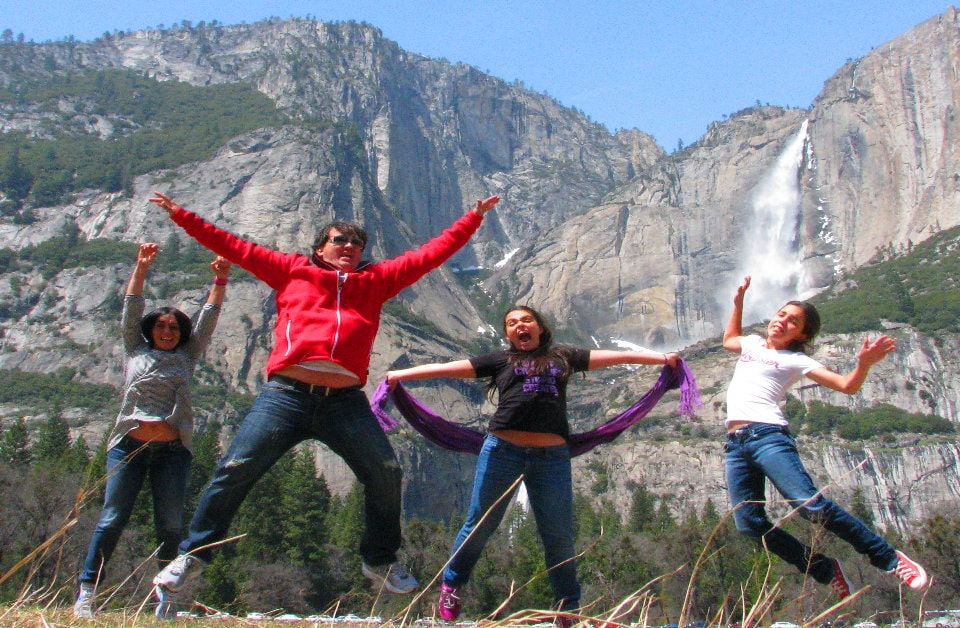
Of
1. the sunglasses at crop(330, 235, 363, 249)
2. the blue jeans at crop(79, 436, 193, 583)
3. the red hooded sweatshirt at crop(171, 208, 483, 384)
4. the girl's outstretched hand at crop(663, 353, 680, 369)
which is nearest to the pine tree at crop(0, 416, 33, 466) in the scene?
the blue jeans at crop(79, 436, 193, 583)

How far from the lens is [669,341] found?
132000mm

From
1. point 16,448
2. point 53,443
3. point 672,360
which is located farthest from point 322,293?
point 53,443

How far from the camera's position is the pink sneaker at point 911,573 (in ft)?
14.3

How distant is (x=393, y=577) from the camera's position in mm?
5188

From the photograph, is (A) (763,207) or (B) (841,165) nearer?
(B) (841,165)

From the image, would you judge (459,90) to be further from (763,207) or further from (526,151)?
(763,207)

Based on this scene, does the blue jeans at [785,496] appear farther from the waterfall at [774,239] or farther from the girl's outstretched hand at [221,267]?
the waterfall at [774,239]

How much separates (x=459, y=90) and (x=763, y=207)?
271 feet

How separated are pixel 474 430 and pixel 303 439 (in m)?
1.74

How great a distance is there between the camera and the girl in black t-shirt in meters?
5.57

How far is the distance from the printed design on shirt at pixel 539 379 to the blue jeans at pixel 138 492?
2.44 metres

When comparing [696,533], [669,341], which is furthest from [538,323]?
[669,341]

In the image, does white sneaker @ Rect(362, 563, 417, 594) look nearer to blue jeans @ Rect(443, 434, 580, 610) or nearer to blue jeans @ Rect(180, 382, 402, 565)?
blue jeans @ Rect(180, 382, 402, 565)

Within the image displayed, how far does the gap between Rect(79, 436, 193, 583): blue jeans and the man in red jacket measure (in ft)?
3.02
